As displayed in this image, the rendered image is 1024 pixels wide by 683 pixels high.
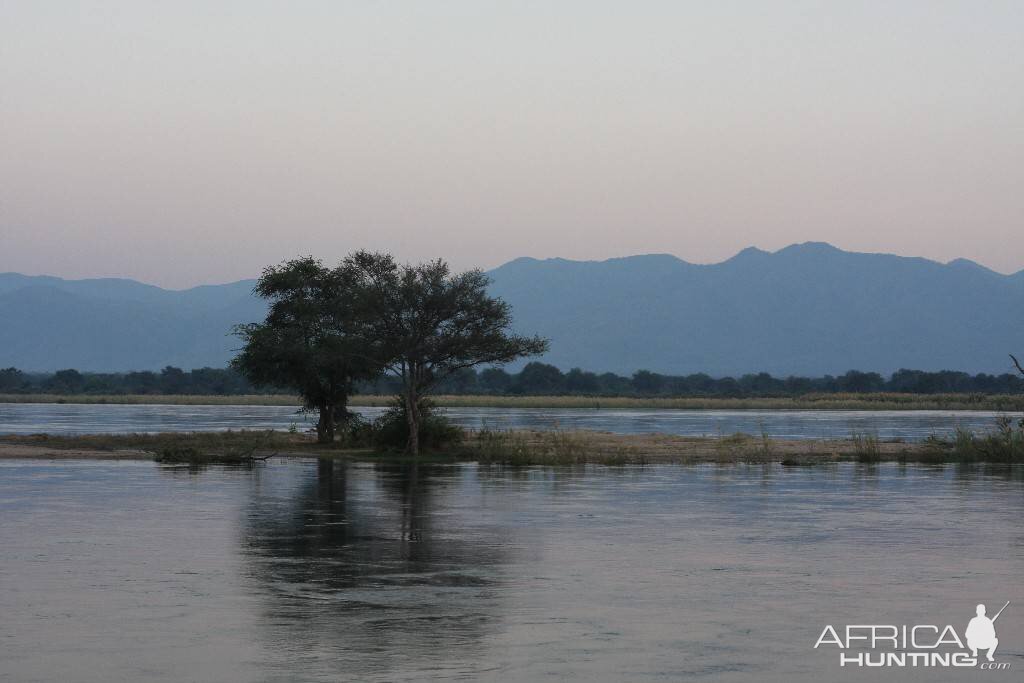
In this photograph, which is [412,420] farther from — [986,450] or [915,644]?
[915,644]

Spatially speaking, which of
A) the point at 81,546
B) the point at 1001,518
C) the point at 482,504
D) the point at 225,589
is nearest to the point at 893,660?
the point at 225,589

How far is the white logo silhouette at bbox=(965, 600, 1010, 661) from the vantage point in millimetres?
11828

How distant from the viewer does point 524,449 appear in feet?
137

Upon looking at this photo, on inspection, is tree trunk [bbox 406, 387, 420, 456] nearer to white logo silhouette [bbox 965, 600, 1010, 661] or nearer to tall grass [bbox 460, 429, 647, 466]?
tall grass [bbox 460, 429, 647, 466]

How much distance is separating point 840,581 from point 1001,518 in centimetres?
877

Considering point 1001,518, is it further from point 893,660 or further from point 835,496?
point 893,660

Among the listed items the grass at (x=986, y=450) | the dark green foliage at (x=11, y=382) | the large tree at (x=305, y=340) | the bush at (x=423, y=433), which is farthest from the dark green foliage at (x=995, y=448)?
the dark green foliage at (x=11, y=382)

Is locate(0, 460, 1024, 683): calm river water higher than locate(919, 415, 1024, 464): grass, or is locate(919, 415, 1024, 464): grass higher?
locate(919, 415, 1024, 464): grass

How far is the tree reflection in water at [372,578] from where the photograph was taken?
11.8 metres

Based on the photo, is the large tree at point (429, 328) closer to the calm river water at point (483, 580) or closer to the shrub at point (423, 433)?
the shrub at point (423, 433)

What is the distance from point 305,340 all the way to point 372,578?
35.1m

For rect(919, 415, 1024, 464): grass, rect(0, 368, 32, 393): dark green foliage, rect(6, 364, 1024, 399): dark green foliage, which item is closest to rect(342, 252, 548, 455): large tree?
rect(919, 415, 1024, 464): grass

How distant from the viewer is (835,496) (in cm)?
2878

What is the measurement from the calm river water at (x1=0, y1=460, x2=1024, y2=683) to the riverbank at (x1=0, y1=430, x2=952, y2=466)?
12.1 m
